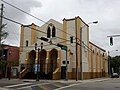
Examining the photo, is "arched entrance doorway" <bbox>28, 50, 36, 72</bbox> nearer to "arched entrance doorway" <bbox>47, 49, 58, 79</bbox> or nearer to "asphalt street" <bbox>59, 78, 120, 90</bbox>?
"arched entrance doorway" <bbox>47, 49, 58, 79</bbox>

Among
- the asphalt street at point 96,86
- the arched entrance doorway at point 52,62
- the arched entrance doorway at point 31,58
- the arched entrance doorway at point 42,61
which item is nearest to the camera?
the asphalt street at point 96,86

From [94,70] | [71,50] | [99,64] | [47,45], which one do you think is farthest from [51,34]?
[99,64]

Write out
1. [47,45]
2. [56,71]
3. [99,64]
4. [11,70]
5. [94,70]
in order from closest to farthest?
[56,71]
[47,45]
[11,70]
[94,70]
[99,64]

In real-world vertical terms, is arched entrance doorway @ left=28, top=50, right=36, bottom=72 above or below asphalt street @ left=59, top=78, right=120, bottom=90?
above

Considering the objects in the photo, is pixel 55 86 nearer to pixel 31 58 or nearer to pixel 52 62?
pixel 52 62

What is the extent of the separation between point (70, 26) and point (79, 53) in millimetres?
5323

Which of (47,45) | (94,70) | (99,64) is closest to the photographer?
(47,45)

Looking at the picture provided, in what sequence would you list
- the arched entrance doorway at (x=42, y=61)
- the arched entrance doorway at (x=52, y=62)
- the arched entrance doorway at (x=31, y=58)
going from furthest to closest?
the arched entrance doorway at (x=31, y=58) → the arched entrance doorway at (x=42, y=61) → the arched entrance doorway at (x=52, y=62)

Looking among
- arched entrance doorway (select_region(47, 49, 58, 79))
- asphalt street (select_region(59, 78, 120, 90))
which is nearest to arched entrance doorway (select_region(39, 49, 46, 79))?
arched entrance doorway (select_region(47, 49, 58, 79))

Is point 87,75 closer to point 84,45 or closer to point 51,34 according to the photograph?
point 84,45

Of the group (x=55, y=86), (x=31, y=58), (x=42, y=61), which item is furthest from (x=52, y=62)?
(x=55, y=86)

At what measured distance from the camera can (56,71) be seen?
46.4m

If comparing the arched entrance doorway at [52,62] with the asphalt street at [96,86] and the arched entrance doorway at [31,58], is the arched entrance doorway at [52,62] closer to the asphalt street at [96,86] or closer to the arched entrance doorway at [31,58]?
the arched entrance doorway at [31,58]

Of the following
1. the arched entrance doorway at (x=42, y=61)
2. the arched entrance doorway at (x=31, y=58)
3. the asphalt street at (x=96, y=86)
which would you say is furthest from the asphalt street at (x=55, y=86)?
the arched entrance doorway at (x=31, y=58)
